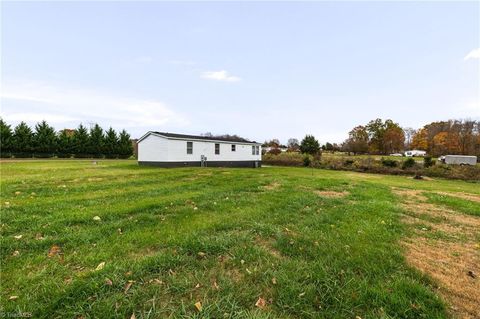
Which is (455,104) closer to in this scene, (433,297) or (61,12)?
(433,297)

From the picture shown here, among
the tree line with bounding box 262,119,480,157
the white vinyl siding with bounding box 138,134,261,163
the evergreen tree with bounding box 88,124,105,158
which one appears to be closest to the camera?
the white vinyl siding with bounding box 138,134,261,163

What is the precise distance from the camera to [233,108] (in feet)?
95.7

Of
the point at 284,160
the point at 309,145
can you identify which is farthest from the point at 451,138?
the point at 284,160

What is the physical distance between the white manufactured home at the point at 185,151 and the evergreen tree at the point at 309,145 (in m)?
18.8

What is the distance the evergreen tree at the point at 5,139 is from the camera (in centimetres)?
2644

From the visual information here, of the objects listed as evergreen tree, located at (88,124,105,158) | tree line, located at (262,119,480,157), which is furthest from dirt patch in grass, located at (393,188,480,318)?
tree line, located at (262,119,480,157)

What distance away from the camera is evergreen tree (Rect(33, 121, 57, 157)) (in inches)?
1148

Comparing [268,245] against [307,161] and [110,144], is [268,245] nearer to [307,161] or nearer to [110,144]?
[307,161]

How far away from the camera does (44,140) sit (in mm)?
29609

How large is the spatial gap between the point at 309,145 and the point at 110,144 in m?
33.7

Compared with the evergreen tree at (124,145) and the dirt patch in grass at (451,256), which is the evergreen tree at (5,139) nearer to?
the evergreen tree at (124,145)

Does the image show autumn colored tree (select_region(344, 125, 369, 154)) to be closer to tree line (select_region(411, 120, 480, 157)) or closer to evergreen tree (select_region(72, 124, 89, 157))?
tree line (select_region(411, 120, 480, 157))

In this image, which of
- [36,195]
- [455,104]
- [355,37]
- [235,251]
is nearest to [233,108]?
[355,37]

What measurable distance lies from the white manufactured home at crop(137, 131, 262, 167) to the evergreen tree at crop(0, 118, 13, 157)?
1924 centimetres
